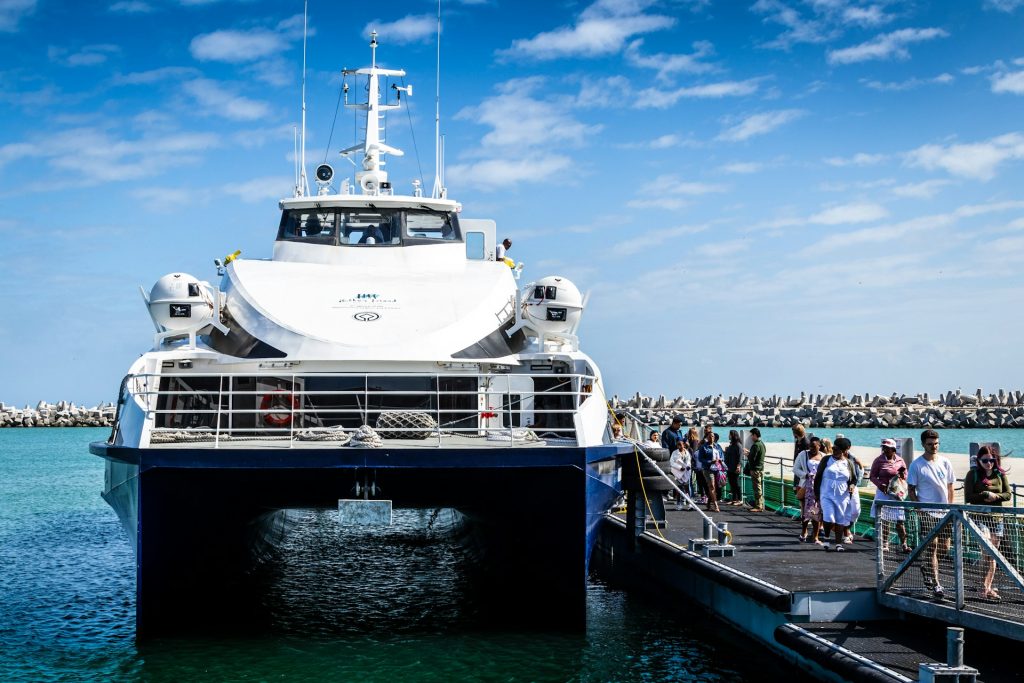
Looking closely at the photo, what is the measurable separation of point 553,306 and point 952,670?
→ 22.2 ft

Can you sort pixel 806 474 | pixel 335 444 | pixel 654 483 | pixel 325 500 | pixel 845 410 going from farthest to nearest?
pixel 845 410
pixel 654 483
pixel 806 474
pixel 325 500
pixel 335 444

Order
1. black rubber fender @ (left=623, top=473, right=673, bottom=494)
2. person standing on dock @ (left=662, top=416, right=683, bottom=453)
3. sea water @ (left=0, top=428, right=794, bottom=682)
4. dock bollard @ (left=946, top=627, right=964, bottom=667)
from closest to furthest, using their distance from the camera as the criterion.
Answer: dock bollard @ (left=946, top=627, right=964, bottom=667) → sea water @ (left=0, top=428, right=794, bottom=682) → black rubber fender @ (left=623, top=473, right=673, bottom=494) → person standing on dock @ (left=662, top=416, right=683, bottom=453)

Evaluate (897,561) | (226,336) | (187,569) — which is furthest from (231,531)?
(897,561)

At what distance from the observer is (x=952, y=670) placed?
21.9ft

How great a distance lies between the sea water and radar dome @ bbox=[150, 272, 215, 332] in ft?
11.8

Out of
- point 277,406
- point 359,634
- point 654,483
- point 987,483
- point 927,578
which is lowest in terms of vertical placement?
point 359,634

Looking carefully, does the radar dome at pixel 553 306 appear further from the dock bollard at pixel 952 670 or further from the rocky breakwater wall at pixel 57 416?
the rocky breakwater wall at pixel 57 416

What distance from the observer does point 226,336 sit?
42.0 ft

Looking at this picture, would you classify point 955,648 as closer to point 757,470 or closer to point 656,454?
point 656,454

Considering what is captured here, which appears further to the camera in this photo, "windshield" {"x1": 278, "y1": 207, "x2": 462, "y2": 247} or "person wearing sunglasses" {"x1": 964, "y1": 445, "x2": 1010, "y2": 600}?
"windshield" {"x1": 278, "y1": 207, "x2": 462, "y2": 247}

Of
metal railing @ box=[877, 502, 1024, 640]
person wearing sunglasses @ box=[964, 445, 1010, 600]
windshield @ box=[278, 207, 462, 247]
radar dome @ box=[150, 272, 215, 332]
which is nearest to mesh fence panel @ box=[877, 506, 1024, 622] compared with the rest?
metal railing @ box=[877, 502, 1024, 640]

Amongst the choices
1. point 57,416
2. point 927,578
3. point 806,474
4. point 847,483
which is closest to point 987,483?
point 927,578

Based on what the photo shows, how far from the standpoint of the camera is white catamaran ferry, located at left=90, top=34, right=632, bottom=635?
1018 cm

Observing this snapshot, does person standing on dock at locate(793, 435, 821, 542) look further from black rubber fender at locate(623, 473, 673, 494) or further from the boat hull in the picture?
the boat hull
